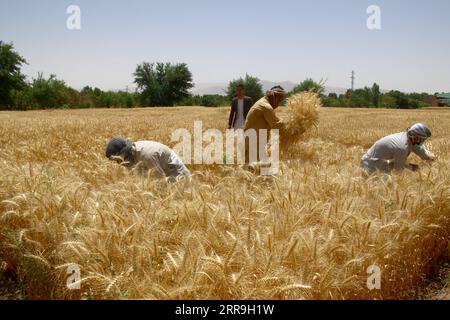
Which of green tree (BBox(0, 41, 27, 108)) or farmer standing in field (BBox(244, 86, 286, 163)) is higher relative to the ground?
green tree (BBox(0, 41, 27, 108))

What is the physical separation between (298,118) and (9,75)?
49.4 metres

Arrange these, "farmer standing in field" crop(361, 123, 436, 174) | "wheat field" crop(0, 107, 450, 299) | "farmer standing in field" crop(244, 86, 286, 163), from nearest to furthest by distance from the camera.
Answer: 1. "wheat field" crop(0, 107, 450, 299)
2. "farmer standing in field" crop(361, 123, 436, 174)
3. "farmer standing in field" crop(244, 86, 286, 163)

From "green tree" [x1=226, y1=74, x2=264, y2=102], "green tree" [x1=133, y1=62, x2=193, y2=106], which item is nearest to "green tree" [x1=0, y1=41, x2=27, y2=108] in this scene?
"green tree" [x1=133, y1=62, x2=193, y2=106]

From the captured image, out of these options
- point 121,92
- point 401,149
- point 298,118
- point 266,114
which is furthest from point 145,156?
point 121,92

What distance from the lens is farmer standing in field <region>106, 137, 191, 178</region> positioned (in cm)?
379

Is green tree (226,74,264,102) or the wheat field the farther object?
green tree (226,74,264,102)

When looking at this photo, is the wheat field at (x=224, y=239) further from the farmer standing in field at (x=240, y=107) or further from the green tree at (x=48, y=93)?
the green tree at (x=48, y=93)

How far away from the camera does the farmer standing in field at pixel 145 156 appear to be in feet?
12.4

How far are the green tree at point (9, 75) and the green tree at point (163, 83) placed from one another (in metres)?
15.4

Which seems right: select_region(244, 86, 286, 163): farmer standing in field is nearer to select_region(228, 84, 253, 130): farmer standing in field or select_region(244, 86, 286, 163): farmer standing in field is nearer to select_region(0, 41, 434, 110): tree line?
select_region(228, 84, 253, 130): farmer standing in field

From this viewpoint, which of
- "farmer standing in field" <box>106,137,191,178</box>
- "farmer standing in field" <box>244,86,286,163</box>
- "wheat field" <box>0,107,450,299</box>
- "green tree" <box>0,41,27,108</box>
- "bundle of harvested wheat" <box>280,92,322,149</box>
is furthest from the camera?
"green tree" <box>0,41,27,108</box>

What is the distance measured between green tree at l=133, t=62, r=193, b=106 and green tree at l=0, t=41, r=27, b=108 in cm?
1539

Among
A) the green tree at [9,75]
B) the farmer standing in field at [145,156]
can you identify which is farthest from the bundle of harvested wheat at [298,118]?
the green tree at [9,75]

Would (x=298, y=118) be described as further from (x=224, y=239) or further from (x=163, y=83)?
(x=163, y=83)
